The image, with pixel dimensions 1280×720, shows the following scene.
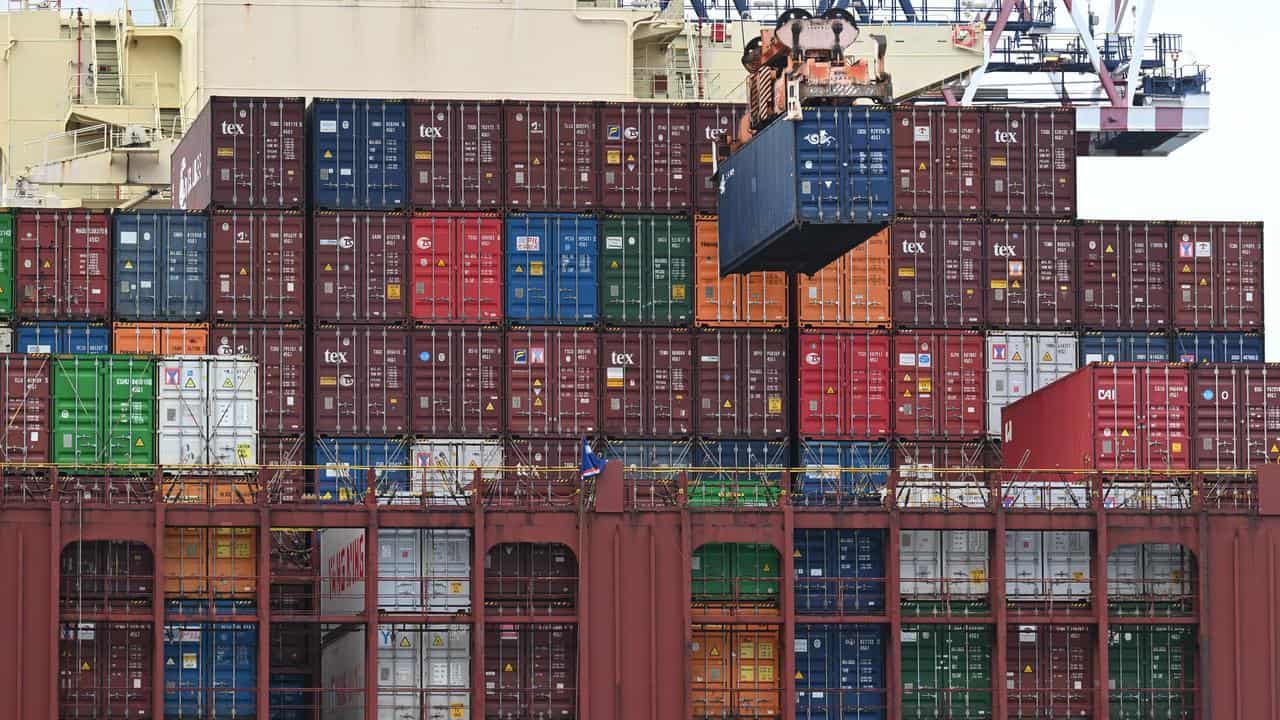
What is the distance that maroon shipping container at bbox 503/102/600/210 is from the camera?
202 feet

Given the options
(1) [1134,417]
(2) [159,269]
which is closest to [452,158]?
(2) [159,269]

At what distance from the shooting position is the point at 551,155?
203 feet

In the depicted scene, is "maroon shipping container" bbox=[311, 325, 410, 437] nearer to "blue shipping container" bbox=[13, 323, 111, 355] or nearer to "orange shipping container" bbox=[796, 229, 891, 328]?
"blue shipping container" bbox=[13, 323, 111, 355]

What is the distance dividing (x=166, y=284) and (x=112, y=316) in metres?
1.48

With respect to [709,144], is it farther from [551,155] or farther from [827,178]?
[827,178]

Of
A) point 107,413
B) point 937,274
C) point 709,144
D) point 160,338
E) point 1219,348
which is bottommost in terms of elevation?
point 107,413

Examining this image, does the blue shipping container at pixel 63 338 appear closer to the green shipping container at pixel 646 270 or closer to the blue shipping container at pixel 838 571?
the green shipping container at pixel 646 270

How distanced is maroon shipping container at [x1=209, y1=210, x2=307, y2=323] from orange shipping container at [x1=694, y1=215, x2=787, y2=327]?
31.5ft

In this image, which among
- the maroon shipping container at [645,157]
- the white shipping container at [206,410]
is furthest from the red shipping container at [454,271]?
the white shipping container at [206,410]

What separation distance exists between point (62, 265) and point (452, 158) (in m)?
9.67

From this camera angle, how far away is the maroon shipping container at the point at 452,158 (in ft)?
202

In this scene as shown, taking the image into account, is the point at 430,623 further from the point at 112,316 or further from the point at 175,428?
the point at 112,316

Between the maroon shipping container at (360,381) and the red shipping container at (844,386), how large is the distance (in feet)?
31.5

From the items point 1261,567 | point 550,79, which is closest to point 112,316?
point 550,79
